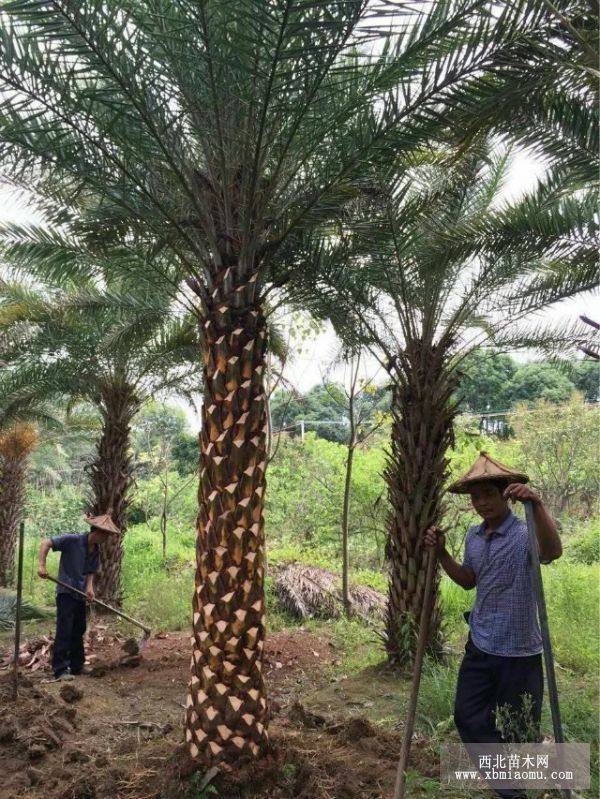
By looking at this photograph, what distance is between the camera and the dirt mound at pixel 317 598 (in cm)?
987

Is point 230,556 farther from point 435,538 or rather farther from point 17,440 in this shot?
point 17,440

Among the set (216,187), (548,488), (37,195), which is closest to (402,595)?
(216,187)

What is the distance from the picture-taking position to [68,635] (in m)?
6.96

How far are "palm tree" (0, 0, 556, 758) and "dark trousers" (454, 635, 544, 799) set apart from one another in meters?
1.34

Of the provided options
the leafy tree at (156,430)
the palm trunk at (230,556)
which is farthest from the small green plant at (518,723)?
the leafy tree at (156,430)

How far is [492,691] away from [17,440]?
45.2 feet

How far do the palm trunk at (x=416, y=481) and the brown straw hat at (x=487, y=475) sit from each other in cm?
288

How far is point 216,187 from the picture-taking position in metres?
4.55

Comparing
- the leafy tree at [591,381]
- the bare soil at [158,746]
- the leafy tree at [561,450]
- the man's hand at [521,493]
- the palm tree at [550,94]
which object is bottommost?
the bare soil at [158,746]

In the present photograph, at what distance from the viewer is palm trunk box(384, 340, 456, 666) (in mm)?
6520

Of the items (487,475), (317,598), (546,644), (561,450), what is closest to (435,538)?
(487,475)

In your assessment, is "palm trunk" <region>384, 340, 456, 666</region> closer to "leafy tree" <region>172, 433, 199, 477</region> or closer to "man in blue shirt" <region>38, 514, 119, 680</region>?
"man in blue shirt" <region>38, 514, 119, 680</region>

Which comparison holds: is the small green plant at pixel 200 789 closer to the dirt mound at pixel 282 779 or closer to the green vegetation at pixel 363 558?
the dirt mound at pixel 282 779

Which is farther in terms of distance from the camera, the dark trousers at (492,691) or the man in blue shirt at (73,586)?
the man in blue shirt at (73,586)
